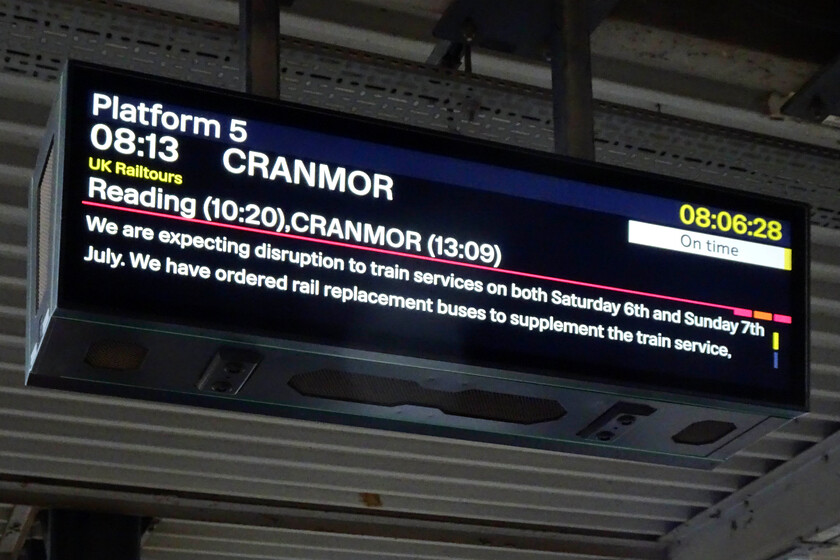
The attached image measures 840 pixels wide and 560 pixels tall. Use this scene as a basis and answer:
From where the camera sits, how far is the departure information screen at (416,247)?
336 centimetres

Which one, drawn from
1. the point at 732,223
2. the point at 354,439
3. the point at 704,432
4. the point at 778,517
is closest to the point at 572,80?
the point at 732,223

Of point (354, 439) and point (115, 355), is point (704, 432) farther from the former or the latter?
point (354, 439)

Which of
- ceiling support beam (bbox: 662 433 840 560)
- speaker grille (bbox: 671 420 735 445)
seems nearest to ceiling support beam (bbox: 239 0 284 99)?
speaker grille (bbox: 671 420 735 445)

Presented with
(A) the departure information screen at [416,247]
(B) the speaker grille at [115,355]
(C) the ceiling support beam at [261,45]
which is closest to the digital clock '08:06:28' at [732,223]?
(A) the departure information screen at [416,247]

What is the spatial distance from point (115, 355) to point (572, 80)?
1569mm

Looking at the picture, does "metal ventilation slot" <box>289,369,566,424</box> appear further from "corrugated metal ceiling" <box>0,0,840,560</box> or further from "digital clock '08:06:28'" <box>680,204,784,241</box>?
"corrugated metal ceiling" <box>0,0,840,560</box>

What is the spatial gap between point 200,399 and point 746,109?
8.32ft

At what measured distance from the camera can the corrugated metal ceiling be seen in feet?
15.0

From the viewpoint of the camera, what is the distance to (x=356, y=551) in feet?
27.0

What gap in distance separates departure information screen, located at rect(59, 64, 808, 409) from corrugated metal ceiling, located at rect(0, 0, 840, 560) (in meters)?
0.94

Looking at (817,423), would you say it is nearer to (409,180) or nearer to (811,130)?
(811,130)

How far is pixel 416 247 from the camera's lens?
356 cm

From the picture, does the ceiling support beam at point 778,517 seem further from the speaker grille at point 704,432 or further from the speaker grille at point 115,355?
the speaker grille at point 115,355

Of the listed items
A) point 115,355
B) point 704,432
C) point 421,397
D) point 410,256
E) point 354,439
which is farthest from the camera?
point 354,439
